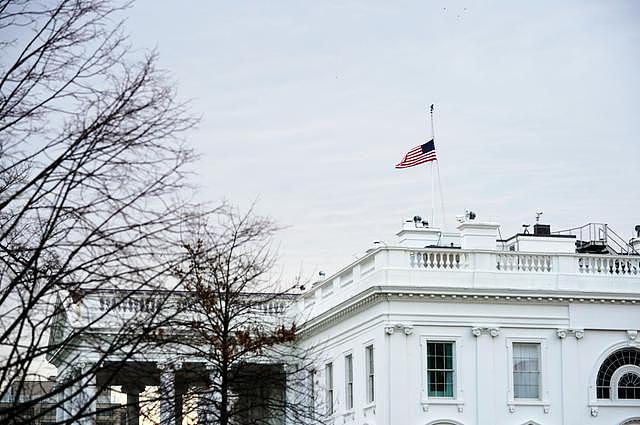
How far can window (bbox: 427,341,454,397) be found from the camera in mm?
47844

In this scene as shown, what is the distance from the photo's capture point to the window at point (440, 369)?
4784 centimetres

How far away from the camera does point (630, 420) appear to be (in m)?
49.0

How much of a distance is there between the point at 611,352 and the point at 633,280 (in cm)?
287

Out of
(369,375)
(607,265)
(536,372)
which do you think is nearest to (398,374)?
(369,375)

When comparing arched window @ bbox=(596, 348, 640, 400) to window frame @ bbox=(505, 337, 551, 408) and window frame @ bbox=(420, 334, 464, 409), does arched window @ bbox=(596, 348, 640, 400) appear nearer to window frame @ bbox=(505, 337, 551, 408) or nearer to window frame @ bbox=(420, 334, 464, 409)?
window frame @ bbox=(505, 337, 551, 408)

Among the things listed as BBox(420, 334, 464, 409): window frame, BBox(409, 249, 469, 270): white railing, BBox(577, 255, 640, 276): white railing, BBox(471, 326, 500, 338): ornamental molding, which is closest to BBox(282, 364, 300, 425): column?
BBox(420, 334, 464, 409): window frame

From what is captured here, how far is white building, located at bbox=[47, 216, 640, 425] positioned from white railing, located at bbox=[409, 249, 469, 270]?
0.16ft

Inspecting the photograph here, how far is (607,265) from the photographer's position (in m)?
50.2

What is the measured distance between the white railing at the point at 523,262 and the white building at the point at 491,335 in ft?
0.12

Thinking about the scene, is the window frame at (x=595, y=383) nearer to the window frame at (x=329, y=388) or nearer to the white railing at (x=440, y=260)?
the white railing at (x=440, y=260)

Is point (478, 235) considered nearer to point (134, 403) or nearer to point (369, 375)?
point (369, 375)

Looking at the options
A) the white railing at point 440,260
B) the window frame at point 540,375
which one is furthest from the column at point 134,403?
the window frame at point 540,375

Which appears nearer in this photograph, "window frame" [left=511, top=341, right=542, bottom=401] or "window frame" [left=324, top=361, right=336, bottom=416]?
"window frame" [left=511, top=341, right=542, bottom=401]

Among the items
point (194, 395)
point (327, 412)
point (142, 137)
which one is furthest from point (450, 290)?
point (142, 137)
